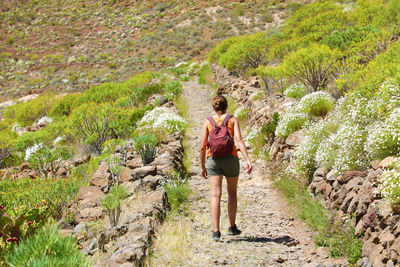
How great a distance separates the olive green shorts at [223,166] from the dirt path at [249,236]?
99 centimetres

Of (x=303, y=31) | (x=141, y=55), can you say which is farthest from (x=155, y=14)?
(x=303, y=31)

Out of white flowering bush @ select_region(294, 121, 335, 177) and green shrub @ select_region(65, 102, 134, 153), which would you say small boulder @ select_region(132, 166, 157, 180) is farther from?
green shrub @ select_region(65, 102, 134, 153)

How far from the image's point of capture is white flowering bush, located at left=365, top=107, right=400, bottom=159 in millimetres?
4133

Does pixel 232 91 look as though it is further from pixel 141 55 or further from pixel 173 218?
pixel 141 55

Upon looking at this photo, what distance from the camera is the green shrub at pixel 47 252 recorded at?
8.32 ft

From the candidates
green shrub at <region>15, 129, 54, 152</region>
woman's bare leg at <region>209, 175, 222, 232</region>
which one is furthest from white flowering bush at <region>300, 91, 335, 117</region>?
green shrub at <region>15, 129, 54, 152</region>

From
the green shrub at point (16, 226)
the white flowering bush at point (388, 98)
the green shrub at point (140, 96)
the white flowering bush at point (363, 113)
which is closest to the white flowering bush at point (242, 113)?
the white flowering bush at point (363, 113)

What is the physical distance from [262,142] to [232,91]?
6.43 meters

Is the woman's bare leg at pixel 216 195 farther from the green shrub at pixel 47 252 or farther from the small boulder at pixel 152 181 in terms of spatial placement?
the small boulder at pixel 152 181

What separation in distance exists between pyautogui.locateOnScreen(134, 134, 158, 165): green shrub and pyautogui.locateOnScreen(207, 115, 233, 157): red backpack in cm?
392

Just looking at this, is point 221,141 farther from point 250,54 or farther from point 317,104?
point 250,54

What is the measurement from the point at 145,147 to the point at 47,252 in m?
5.53

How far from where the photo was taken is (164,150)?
8438 millimetres

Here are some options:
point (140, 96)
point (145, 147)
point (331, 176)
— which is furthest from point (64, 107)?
point (331, 176)
